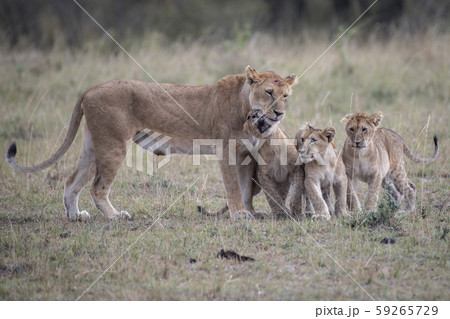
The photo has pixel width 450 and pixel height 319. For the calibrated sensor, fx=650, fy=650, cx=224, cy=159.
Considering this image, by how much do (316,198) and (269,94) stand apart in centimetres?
108

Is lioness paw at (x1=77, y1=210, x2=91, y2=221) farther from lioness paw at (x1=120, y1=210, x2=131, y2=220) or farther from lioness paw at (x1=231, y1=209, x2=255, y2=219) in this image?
lioness paw at (x1=231, y1=209, x2=255, y2=219)

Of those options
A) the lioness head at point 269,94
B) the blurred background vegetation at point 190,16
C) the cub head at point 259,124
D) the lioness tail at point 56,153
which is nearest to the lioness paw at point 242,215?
the cub head at point 259,124

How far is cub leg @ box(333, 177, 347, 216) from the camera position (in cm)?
595

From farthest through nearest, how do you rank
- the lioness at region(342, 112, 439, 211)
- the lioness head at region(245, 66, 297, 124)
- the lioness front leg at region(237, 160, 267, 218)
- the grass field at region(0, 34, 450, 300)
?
the lioness front leg at region(237, 160, 267, 218), the lioness head at region(245, 66, 297, 124), the lioness at region(342, 112, 439, 211), the grass field at region(0, 34, 450, 300)

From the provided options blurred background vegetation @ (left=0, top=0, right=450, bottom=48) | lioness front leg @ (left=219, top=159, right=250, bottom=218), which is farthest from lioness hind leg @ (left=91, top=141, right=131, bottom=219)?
blurred background vegetation @ (left=0, top=0, right=450, bottom=48)

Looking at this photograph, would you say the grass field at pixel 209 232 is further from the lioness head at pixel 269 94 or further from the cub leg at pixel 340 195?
the lioness head at pixel 269 94

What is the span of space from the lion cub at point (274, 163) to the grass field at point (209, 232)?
0.99 feet

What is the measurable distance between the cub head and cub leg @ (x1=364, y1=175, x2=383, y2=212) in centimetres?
106

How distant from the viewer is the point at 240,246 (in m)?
5.25

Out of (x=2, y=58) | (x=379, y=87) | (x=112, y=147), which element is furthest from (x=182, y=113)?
(x=2, y=58)

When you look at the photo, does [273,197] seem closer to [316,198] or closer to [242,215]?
[242,215]

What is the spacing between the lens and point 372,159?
6059 mm

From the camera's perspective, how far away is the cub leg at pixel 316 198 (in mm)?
5844
